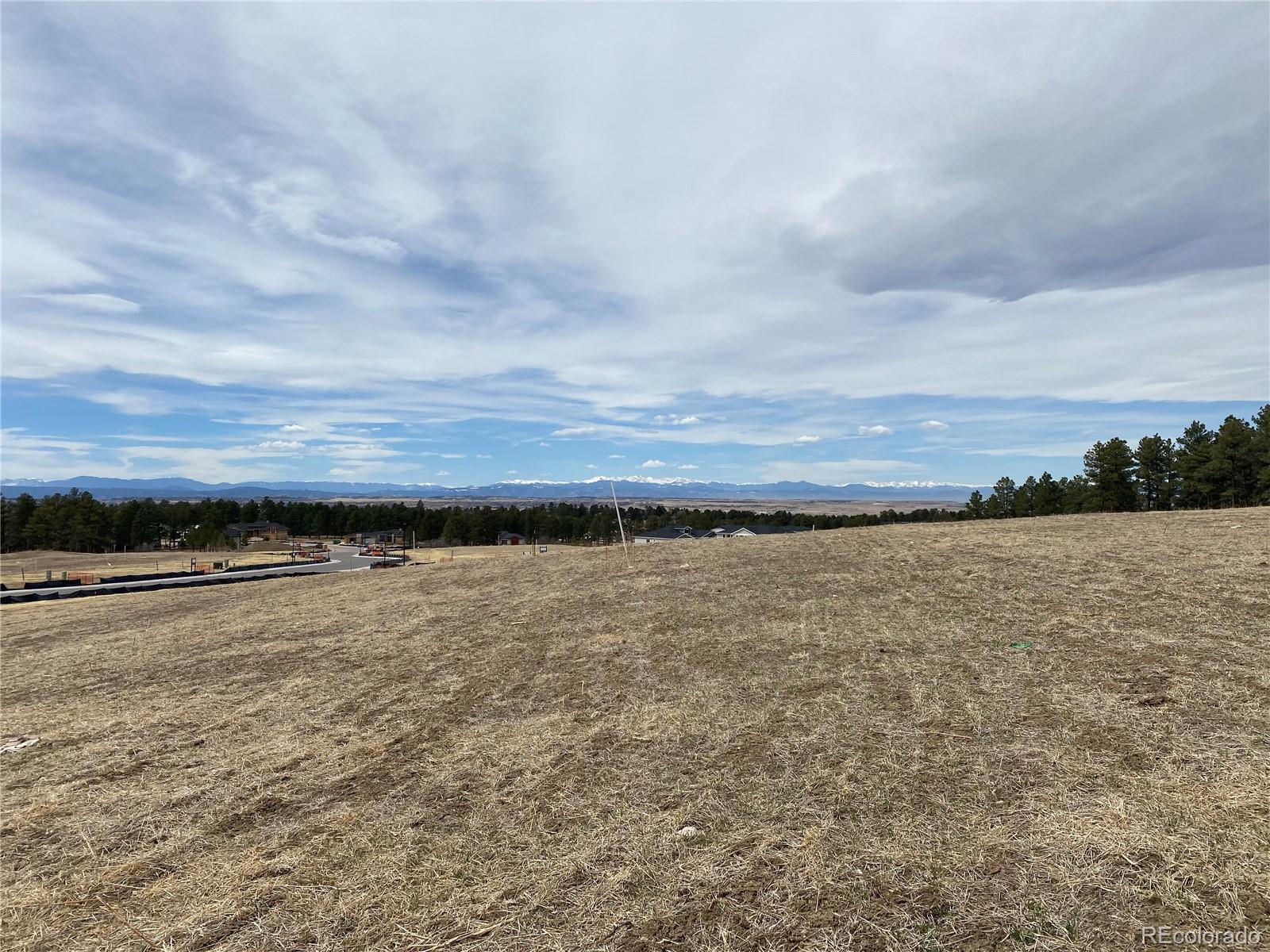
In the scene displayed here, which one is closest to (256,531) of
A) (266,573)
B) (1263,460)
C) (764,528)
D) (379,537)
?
(379,537)

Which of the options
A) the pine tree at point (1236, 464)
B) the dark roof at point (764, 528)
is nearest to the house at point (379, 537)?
the dark roof at point (764, 528)

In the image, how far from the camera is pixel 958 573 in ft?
48.2

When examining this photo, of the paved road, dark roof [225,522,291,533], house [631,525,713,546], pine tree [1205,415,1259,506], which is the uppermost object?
pine tree [1205,415,1259,506]

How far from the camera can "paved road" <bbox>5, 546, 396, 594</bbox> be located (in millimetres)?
35969

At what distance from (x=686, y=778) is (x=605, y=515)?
13395cm

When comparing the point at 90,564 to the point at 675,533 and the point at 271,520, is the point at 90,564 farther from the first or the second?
the point at 271,520

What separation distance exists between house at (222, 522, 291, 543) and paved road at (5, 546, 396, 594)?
3388 centimetres

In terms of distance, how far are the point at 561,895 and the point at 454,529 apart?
11808cm

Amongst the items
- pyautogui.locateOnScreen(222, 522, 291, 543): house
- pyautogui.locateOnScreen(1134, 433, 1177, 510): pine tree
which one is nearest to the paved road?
pyautogui.locateOnScreen(222, 522, 291, 543): house

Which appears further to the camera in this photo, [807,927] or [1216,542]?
[1216,542]

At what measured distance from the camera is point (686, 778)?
6043mm

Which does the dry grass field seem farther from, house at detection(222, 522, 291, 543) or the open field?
house at detection(222, 522, 291, 543)

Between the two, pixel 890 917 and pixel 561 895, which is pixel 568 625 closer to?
pixel 561 895

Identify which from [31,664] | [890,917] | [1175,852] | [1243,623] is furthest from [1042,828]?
[31,664]
